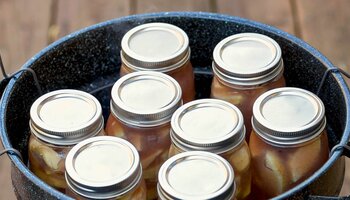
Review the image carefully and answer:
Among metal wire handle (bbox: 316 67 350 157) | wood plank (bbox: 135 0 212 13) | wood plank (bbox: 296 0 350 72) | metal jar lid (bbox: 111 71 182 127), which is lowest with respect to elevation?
wood plank (bbox: 296 0 350 72)

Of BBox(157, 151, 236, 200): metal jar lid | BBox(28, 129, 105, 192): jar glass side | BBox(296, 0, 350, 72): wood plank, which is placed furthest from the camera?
BBox(296, 0, 350, 72): wood plank

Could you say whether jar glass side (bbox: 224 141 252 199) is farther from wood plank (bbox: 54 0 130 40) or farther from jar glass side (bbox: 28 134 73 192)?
wood plank (bbox: 54 0 130 40)

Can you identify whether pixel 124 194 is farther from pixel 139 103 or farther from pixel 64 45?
pixel 64 45

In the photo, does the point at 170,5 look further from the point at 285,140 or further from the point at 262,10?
the point at 285,140

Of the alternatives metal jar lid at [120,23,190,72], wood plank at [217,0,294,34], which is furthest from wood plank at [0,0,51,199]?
metal jar lid at [120,23,190,72]

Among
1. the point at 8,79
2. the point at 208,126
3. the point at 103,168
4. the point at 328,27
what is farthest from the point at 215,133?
the point at 328,27
